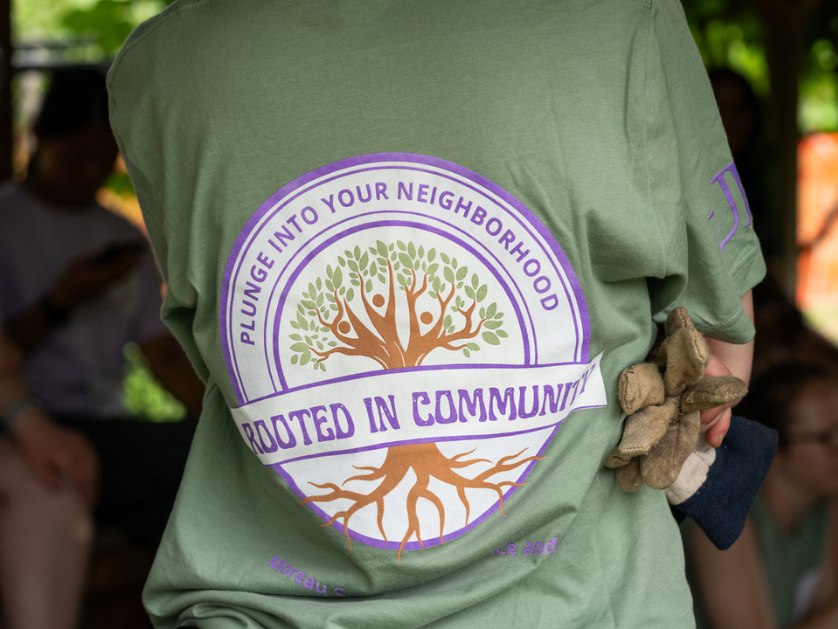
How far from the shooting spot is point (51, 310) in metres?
2.44

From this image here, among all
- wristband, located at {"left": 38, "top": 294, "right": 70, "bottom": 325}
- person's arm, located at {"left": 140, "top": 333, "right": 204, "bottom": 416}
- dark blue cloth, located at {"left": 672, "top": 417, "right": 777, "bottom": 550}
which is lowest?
person's arm, located at {"left": 140, "top": 333, "right": 204, "bottom": 416}

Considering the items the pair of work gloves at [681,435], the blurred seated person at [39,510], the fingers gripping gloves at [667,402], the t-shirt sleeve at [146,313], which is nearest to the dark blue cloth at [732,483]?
the pair of work gloves at [681,435]

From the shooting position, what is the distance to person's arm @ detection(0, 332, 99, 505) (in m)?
2.15

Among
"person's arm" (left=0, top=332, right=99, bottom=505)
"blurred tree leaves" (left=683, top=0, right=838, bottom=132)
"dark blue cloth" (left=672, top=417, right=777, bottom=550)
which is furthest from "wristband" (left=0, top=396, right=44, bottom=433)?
"blurred tree leaves" (left=683, top=0, right=838, bottom=132)

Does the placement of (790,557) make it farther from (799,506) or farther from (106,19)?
(106,19)

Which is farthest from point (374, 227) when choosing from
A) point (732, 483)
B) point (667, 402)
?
point (732, 483)

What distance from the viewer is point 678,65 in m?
0.85

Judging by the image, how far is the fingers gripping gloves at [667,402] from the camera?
0.83 meters

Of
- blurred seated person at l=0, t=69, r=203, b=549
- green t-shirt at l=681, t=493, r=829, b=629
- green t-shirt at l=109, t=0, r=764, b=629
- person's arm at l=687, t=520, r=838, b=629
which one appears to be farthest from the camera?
blurred seated person at l=0, t=69, r=203, b=549

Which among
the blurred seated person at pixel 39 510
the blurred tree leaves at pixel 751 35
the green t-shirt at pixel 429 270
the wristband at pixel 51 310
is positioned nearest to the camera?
the green t-shirt at pixel 429 270

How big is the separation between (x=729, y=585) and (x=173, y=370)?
1662 millimetres

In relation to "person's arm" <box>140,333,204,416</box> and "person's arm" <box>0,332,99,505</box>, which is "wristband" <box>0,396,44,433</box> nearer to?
"person's arm" <box>0,332,99,505</box>

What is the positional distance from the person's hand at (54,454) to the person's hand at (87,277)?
371 millimetres

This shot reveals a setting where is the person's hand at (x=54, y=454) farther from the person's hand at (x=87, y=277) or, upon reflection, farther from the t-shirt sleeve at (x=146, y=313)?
the t-shirt sleeve at (x=146, y=313)
